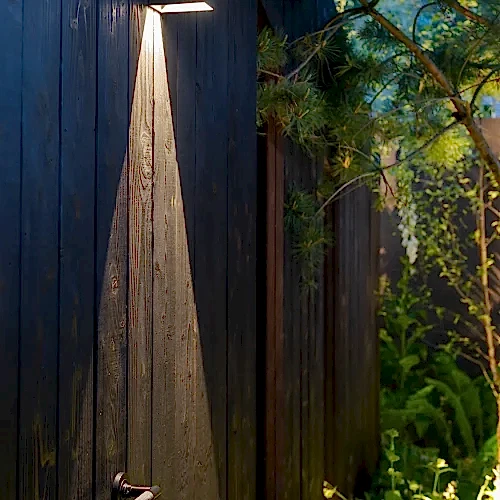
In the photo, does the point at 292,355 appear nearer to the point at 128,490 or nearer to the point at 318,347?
the point at 318,347

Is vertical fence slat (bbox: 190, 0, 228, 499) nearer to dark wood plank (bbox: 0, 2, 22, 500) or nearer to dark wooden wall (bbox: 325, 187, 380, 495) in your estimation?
dark wood plank (bbox: 0, 2, 22, 500)

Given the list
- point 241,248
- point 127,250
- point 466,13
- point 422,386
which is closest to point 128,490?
point 127,250

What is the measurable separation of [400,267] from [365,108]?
299cm

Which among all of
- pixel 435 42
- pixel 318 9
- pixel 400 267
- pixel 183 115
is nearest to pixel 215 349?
pixel 183 115

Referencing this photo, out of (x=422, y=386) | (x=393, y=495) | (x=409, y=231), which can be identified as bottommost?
(x=393, y=495)

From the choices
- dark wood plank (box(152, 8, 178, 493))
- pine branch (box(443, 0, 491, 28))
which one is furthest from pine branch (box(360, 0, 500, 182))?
dark wood plank (box(152, 8, 178, 493))

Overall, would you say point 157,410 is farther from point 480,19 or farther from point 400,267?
point 400,267

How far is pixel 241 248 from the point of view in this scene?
2.07m

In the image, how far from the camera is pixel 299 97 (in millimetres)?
2525

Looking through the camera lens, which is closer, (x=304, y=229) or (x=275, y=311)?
(x=275, y=311)

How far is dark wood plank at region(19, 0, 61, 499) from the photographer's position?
1.04 meters

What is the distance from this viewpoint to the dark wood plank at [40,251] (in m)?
1.04

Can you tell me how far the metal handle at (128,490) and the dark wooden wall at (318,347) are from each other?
131 cm

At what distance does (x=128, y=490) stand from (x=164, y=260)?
1.48 ft
